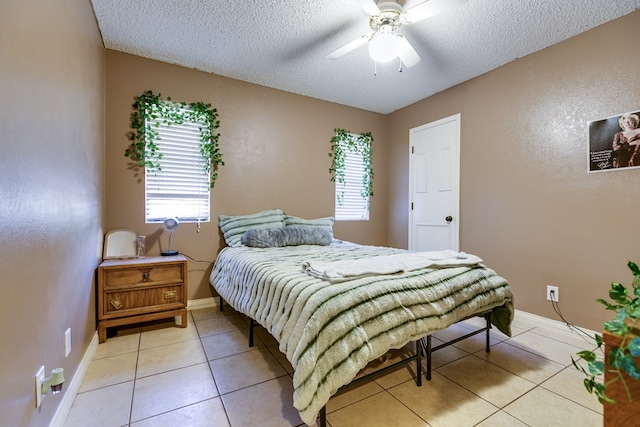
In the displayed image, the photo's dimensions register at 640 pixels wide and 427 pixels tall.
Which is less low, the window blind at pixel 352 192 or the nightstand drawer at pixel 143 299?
the window blind at pixel 352 192

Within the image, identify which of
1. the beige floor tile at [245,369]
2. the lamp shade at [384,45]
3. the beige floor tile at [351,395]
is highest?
the lamp shade at [384,45]

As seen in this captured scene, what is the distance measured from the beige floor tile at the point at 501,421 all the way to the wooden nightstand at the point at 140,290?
92.8 inches

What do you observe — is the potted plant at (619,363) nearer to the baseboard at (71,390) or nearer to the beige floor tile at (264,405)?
the beige floor tile at (264,405)

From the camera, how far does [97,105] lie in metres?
2.38

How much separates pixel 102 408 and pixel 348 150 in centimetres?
364

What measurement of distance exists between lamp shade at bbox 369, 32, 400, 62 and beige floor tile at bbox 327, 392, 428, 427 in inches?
85.9

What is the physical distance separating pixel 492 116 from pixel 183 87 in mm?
3285

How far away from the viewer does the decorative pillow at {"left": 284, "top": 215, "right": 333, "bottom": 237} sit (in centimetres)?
350

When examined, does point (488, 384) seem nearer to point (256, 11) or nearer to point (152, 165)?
point (256, 11)

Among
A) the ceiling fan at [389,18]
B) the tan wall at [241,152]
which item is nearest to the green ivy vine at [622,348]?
the ceiling fan at [389,18]

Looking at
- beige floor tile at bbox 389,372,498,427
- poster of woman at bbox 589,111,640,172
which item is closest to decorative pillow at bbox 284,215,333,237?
beige floor tile at bbox 389,372,498,427

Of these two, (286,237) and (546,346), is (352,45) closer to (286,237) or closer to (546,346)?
(286,237)

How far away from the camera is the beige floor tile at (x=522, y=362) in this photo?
1873 millimetres

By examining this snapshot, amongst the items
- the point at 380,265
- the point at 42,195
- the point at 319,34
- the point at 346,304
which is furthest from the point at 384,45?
the point at 42,195
